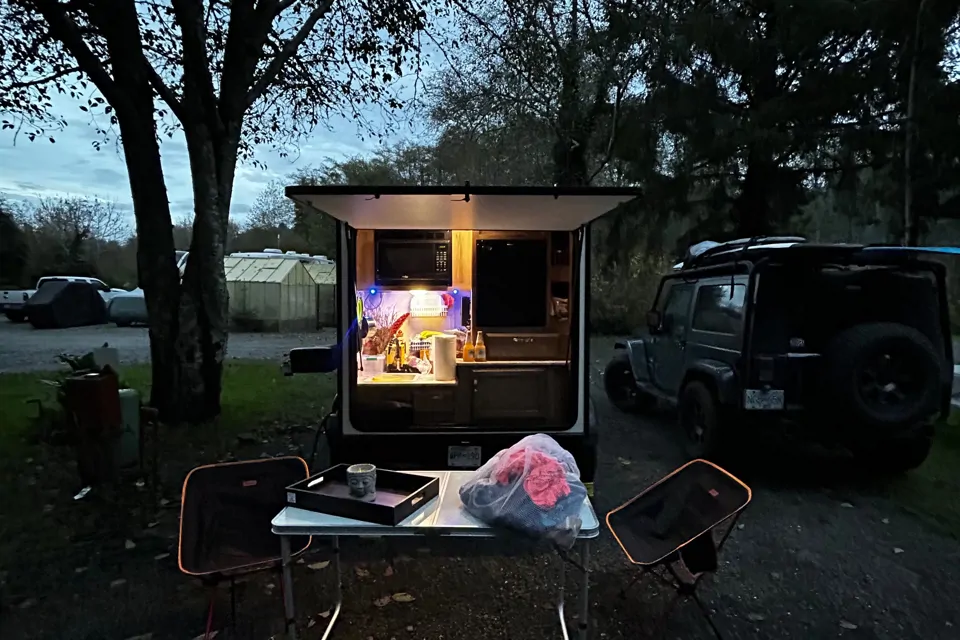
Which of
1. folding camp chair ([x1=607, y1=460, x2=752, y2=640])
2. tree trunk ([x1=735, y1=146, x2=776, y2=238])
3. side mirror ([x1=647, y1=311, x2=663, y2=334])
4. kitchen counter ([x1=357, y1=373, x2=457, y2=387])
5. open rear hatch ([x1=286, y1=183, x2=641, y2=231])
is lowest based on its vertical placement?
folding camp chair ([x1=607, y1=460, x2=752, y2=640])

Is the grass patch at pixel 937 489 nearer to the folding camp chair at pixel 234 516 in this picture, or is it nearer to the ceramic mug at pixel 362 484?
the ceramic mug at pixel 362 484

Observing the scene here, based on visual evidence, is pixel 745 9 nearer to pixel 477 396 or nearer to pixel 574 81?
pixel 574 81

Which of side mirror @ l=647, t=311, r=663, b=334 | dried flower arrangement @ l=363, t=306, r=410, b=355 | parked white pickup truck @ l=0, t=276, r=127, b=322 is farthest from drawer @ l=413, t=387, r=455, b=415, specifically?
parked white pickup truck @ l=0, t=276, r=127, b=322

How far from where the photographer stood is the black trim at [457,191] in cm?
329

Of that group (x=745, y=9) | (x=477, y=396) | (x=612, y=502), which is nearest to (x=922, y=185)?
(x=745, y=9)

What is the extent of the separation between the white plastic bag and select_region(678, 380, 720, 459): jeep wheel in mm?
3244

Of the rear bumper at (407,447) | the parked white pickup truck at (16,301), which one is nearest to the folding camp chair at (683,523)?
the rear bumper at (407,447)

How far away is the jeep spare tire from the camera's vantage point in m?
4.70

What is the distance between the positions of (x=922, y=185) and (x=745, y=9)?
4000 mm

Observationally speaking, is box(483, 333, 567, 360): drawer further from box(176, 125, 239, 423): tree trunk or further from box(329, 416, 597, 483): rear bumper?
box(176, 125, 239, 423): tree trunk

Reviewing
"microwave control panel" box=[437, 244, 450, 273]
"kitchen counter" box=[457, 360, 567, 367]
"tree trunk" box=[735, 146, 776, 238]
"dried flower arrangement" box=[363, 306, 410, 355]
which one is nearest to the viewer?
"kitchen counter" box=[457, 360, 567, 367]

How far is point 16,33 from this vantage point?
6809 millimetres

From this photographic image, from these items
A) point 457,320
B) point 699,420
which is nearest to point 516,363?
point 457,320

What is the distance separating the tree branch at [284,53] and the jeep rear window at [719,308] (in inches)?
204
